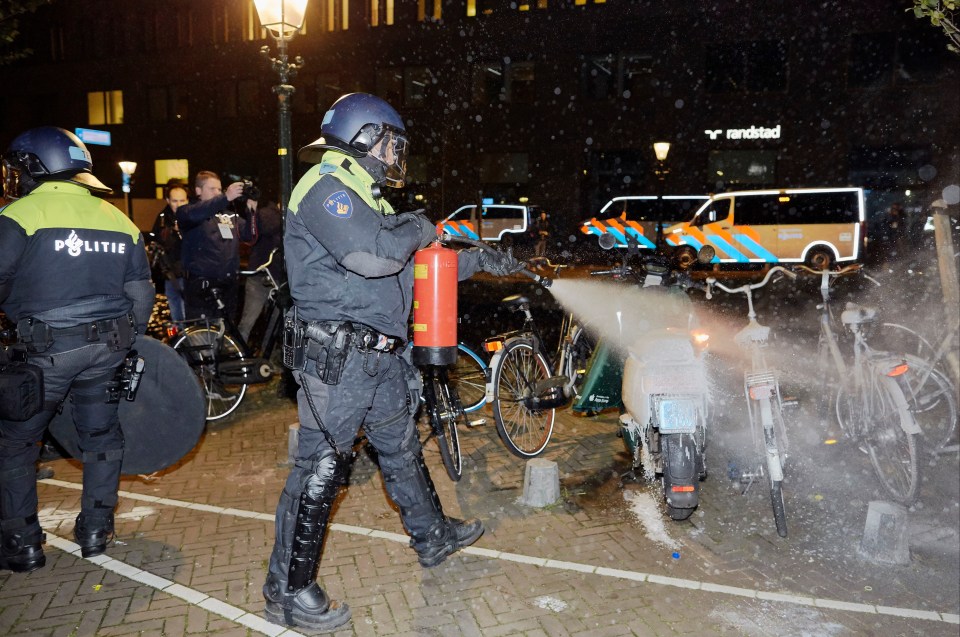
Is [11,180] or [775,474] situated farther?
[775,474]

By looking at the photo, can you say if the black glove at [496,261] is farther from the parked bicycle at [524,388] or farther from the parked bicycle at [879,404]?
the parked bicycle at [879,404]

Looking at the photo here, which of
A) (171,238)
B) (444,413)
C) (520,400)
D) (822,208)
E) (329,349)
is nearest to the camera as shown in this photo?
(329,349)

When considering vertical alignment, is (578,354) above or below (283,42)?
below

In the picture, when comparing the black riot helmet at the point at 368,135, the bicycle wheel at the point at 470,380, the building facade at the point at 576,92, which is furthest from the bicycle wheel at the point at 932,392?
the building facade at the point at 576,92

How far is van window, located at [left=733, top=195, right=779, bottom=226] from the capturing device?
20.1 meters

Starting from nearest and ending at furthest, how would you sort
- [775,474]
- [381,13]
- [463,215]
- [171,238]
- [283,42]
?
[775,474]
[283,42]
[171,238]
[463,215]
[381,13]

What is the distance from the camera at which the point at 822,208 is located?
65.4 ft

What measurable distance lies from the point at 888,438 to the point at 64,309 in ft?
17.0

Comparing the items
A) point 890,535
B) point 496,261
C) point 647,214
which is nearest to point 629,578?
point 890,535

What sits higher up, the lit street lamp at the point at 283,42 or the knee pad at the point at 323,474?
the lit street lamp at the point at 283,42

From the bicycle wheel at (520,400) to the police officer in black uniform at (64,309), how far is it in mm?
2667

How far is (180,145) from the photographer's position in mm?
35625

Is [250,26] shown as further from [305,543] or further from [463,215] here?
[305,543]

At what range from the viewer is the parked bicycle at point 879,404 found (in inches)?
183
